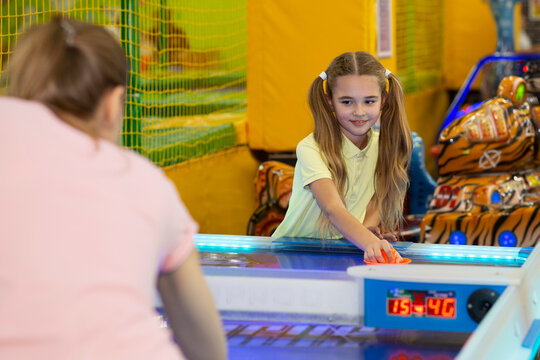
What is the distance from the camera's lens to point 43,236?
85 cm

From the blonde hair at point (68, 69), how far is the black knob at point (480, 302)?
0.73 m

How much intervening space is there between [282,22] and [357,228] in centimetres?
240

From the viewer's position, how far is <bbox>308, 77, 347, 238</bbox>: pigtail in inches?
90.7

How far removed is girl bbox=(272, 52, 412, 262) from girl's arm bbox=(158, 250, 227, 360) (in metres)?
1.26

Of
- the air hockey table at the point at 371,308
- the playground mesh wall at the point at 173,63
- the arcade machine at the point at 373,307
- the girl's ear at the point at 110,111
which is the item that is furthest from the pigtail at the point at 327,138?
the girl's ear at the point at 110,111

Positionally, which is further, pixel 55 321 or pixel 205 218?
pixel 205 218

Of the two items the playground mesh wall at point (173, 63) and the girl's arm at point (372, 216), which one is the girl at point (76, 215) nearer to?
the girl's arm at point (372, 216)

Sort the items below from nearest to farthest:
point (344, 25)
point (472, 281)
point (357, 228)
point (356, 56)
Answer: point (472, 281)
point (357, 228)
point (356, 56)
point (344, 25)

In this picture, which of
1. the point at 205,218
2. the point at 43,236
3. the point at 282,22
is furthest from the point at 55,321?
the point at 282,22

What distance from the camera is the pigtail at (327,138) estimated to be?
2.30 meters

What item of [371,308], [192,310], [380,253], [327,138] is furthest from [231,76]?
[192,310]

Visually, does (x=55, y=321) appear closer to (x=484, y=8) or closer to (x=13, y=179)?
(x=13, y=179)

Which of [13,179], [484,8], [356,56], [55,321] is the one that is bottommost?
[55,321]

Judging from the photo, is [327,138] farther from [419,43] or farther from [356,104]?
[419,43]
